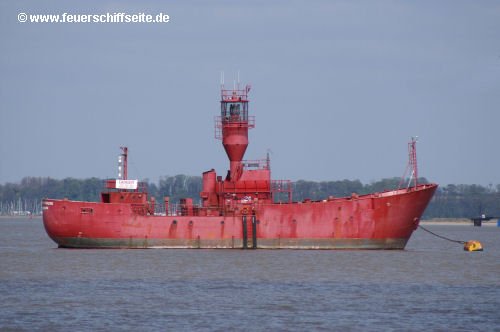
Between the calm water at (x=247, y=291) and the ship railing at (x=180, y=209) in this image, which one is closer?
the calm water at (x=247, y=291)

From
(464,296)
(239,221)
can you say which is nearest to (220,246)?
(239,221)

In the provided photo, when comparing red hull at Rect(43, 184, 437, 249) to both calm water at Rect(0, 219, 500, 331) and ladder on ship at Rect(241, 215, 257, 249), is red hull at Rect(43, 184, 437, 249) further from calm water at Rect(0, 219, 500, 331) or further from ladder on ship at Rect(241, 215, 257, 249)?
calm water at Rect(0, 219, 500, 331)

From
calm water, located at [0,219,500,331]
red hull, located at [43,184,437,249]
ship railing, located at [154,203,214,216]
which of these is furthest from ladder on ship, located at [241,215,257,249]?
ship railing, located at [154,203,214,216]

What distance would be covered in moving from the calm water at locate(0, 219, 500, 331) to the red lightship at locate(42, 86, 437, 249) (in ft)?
4.02

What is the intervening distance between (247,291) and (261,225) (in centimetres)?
1969

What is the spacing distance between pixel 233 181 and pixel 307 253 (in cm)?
666

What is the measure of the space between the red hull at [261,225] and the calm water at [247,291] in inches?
44.4

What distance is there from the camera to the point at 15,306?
35.2 m

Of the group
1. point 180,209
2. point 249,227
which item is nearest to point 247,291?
point 249,227

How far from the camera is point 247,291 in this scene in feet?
131

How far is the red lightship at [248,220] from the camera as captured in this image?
5866 cm

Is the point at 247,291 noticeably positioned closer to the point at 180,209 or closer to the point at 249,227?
the point at 249,227

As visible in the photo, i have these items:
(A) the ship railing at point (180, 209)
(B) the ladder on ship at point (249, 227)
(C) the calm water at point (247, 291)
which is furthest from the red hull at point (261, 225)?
(A) the ship railing at point (180, 209)

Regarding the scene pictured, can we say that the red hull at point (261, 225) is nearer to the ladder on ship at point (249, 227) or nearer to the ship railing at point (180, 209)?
the ladder on ship at point (249, 227)
